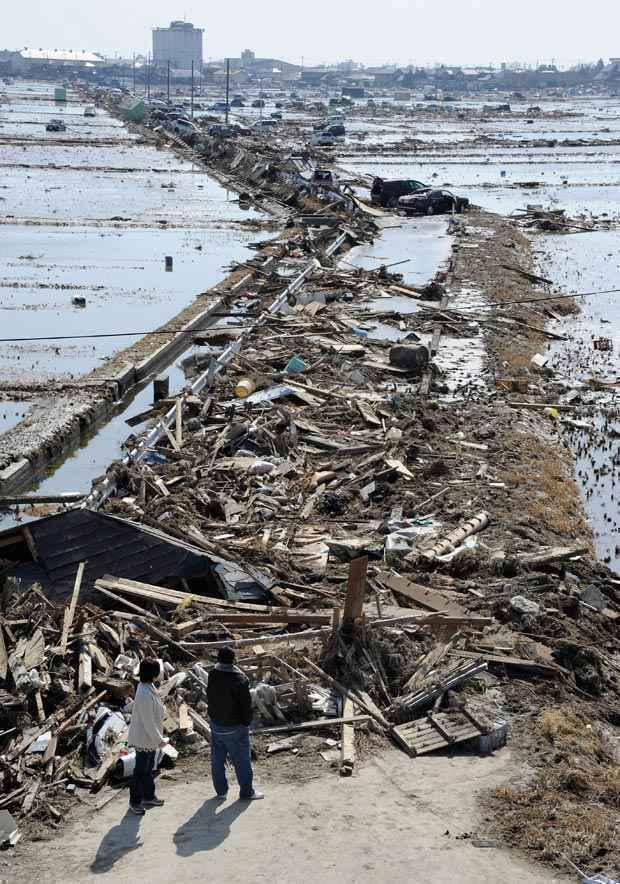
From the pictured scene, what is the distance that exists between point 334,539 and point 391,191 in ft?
131

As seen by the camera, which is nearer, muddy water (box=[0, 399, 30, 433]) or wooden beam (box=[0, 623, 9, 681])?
wooden beam (box=[0, 623, 9, 681])

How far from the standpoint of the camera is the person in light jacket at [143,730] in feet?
27.5

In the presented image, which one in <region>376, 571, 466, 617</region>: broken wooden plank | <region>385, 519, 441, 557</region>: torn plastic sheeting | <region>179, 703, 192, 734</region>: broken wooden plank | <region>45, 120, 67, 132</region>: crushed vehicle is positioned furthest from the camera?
<region>45, 120, 67, 132</region>: crushed vehicle

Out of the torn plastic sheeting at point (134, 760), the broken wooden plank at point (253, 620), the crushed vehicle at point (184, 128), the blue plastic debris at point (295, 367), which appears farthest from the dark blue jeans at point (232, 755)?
the crushed vehicle at point (184, 128)

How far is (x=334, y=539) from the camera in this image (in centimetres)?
1454

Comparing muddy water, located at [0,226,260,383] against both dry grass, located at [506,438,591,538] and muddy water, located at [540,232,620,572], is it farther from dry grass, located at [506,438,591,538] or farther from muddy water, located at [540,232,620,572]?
muddy water, located at [540,232,620,572]

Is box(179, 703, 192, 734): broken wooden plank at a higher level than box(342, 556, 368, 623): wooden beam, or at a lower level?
lower

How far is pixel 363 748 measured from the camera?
376 inches

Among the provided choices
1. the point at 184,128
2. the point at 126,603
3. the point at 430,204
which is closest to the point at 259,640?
the point at 126,603

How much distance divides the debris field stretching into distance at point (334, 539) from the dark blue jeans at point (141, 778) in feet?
1.43

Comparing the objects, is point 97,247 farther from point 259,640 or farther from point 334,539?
point 259,640

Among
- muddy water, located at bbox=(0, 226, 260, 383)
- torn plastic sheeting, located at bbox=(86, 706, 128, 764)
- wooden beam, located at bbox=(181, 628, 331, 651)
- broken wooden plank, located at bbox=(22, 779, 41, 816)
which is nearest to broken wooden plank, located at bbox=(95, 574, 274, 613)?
wooden beam, located at bbox=(181, 628, 331, 651)

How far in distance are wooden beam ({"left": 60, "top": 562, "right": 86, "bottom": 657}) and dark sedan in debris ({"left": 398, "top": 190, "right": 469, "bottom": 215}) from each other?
40750 mm

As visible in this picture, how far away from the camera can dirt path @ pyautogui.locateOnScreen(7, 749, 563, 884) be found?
7.67 meters
